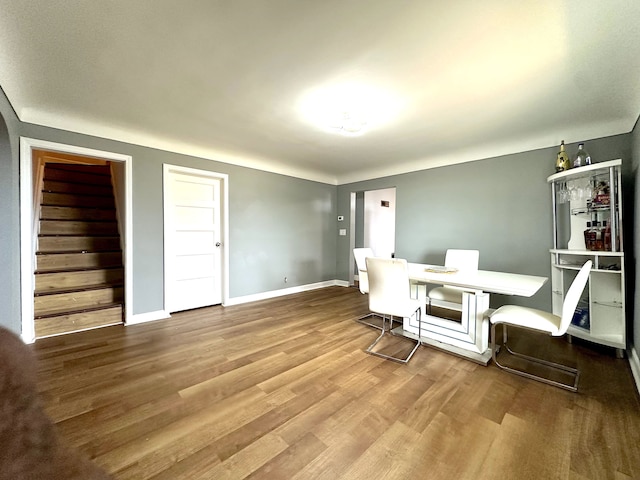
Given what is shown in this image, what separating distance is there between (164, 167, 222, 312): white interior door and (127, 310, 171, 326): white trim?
11 centimetres

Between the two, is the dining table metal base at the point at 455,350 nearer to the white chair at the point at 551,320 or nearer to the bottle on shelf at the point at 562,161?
the white chair at the point at 551,320

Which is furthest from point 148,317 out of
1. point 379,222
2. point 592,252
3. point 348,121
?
point 379,222

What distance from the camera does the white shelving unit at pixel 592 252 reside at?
7.85ft

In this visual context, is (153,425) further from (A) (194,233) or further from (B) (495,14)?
(B) (495,14)

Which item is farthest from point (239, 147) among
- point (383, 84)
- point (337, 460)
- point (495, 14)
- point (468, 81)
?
point (337, 460)

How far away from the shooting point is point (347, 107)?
248cm

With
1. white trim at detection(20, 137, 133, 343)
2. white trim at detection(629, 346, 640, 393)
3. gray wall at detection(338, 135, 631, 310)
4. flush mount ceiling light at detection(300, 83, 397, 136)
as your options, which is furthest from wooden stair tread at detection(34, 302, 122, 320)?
white trim at detection(629, 346, 640, 393)

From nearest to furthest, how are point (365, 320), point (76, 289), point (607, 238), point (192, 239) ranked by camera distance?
point (607, 238) < point (76, 289) < point (365, 320) < point (192, 239)

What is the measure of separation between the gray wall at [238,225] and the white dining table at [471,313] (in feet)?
8.94

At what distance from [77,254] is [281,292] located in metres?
3.07

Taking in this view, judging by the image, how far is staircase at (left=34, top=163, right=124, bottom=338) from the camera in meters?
2.97

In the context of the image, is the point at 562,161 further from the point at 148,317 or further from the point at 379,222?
the point at 148,317

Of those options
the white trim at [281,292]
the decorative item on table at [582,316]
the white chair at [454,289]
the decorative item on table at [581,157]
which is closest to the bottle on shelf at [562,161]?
the decorative item on table at [581,157]

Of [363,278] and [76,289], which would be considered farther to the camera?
[363,278]
